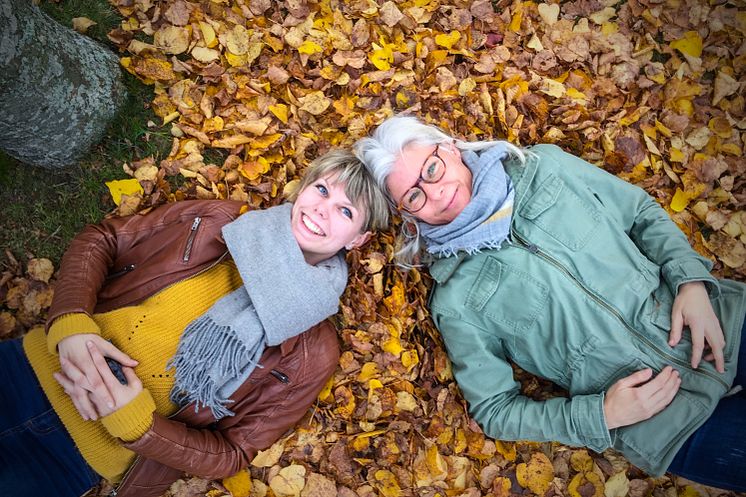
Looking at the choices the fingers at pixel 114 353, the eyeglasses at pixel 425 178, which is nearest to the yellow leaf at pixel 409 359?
the eyeglasses at pixel 425 178

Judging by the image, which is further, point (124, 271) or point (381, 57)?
point (381, 57)

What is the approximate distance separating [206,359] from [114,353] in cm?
42

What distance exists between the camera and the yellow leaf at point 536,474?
3.09 meters

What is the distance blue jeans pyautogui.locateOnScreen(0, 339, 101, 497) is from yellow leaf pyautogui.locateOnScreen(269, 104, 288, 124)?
1913 millimetres

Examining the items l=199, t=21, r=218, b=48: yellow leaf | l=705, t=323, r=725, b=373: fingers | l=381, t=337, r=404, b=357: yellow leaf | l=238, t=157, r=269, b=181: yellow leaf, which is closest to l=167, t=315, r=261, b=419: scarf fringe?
l=381, t=337, r=404, b=357: yellow leaf

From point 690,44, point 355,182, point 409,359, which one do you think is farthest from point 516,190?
point 690,44

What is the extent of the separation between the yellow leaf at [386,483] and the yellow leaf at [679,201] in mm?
2405

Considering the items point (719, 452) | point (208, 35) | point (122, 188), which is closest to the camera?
point (719, 452)

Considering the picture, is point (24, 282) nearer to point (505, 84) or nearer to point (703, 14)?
point (505, 84)

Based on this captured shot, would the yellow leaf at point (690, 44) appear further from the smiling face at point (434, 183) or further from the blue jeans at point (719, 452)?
the blue jeans at point (719, 452)

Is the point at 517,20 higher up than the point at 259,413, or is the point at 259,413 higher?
the point at 517,20

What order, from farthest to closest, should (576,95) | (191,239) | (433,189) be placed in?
(576,95)
(191,239)
(433,189)

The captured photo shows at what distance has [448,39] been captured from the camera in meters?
3.45

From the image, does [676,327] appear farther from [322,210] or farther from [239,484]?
[239,484]
